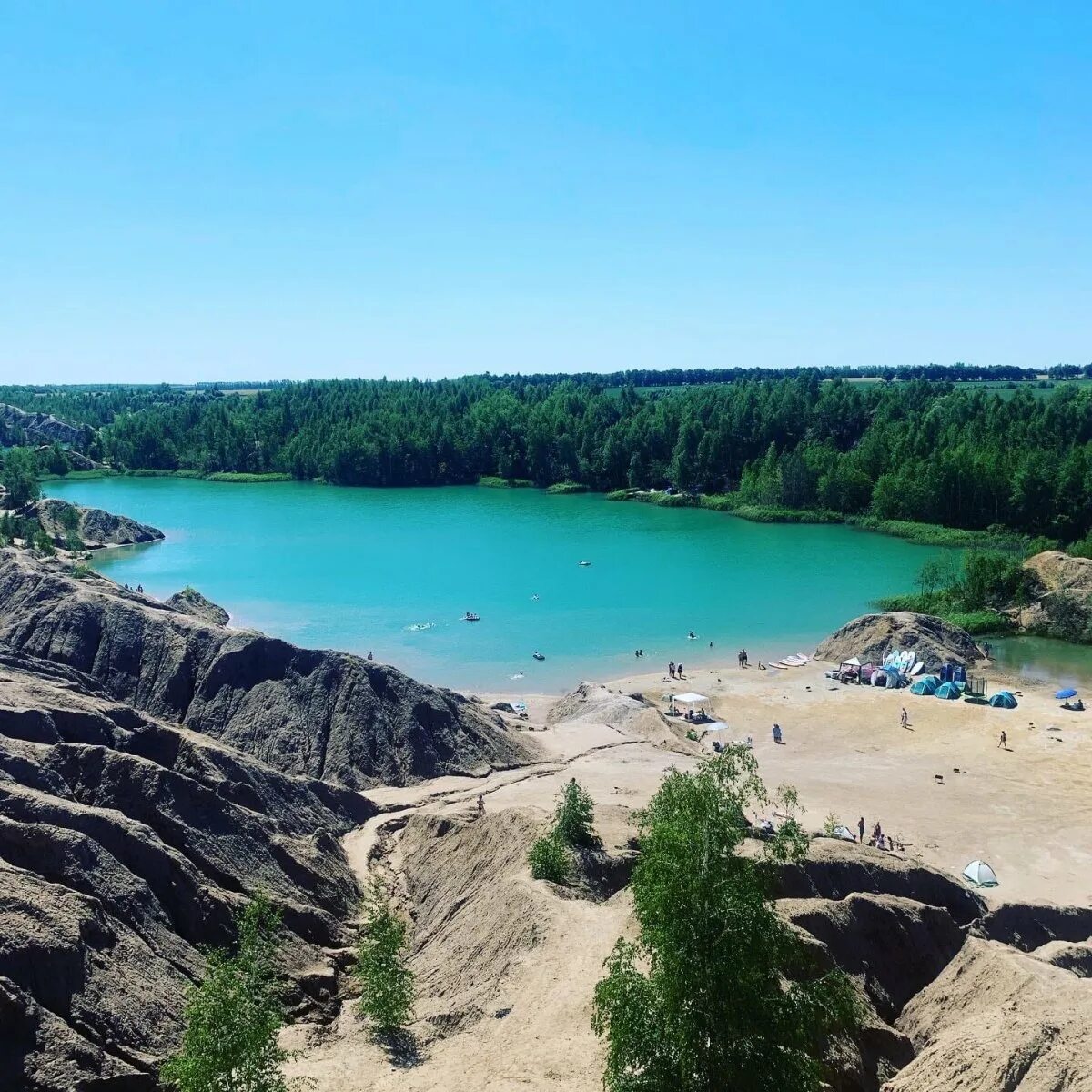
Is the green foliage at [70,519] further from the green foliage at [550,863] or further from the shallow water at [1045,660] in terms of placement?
the green foliage at [550,863]

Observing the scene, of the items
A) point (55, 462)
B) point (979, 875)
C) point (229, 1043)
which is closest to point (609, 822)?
point (979, 875)

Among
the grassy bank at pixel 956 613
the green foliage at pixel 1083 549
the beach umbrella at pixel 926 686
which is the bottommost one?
the beach umbrella at pixel 926 686

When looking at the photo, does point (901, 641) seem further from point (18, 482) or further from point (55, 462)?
point (55, 462)

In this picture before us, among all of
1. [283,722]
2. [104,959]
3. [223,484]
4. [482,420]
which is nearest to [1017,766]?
[283,722]

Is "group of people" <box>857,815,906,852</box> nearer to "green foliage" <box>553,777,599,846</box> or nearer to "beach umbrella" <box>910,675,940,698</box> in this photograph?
"green foliage" <box>553,777,599,846</box>

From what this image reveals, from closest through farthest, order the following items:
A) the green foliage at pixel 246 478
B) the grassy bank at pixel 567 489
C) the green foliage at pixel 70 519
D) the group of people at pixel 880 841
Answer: the group of people at pixel 880 841 < the green foliage at pixel 70 519 < the grassy bank at pixel 567 489 < the green foliage at pixel 246 478

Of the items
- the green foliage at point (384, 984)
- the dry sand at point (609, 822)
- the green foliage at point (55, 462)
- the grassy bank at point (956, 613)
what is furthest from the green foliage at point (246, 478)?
the green foliage at point (384, 984)
